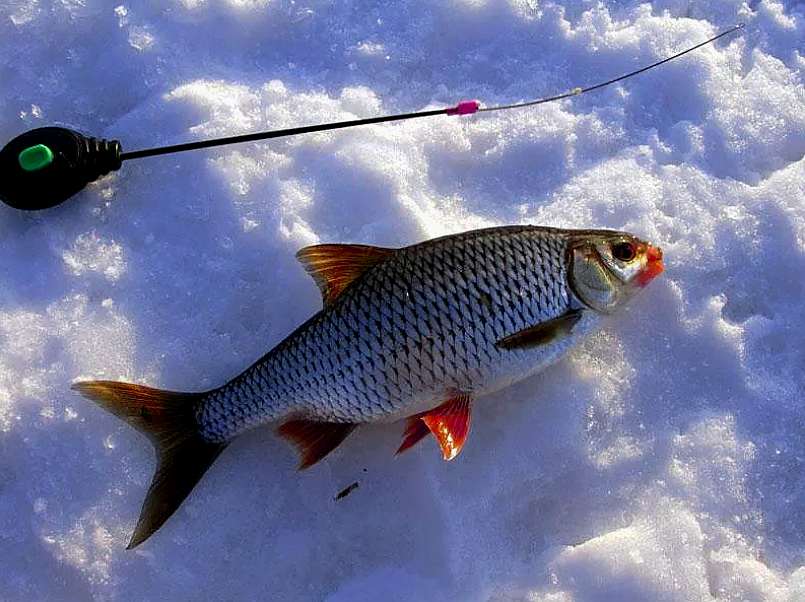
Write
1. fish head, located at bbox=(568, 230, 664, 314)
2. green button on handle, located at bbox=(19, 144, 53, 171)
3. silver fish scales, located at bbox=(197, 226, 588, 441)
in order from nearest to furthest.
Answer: silver fish scales, located at bbox=(197, 226, 588, 441)
fish head, located at bbox=(568, 230, 664, 314)
green button on handle, located at bbox=(19, 144, 53, 171)

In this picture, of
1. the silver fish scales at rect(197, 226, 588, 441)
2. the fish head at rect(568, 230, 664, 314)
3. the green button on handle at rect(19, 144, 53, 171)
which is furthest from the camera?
the green button on handle at rect(19, 144, 53, 171)

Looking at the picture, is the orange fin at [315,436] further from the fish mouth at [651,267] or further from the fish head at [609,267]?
the fish mouth at [651,267]

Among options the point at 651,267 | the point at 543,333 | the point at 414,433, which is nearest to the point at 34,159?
the point at 414,433

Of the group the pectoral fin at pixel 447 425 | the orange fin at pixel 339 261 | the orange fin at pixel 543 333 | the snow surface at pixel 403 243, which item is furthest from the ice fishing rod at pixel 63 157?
the pectoral fin at pixel 447 425

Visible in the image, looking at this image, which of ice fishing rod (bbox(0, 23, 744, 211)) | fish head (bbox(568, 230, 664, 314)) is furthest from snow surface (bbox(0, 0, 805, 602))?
fish head (bbox(568, 230, 664, 314))

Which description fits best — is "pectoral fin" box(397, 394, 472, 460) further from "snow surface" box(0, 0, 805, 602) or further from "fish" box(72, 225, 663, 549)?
"snow surface" box(0, 0, 805, 602)

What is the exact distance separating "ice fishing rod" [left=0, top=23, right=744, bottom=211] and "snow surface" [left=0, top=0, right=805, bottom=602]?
0.13 meters

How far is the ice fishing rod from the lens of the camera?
105 inches

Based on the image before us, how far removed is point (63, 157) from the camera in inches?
105

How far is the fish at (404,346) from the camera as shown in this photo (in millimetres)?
2299

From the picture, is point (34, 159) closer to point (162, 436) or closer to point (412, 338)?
point (162, 436)

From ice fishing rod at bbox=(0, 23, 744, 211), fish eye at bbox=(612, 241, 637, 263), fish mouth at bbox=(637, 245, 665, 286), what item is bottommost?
fish mouth at bbox=(637, 245, 665, 286)

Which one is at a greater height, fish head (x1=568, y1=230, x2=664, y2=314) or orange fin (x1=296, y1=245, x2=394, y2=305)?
orange fin (x1=296, y1=245, x2=394, y2=305)

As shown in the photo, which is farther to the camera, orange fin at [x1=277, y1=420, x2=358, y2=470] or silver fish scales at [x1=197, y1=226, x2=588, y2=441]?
orange fin at [x1=277, y1=420, x2=358, y2=470]
